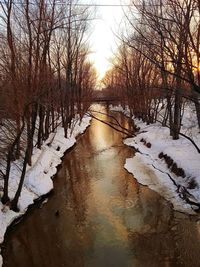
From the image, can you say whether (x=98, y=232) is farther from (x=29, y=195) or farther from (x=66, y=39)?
(x=66, y=39)

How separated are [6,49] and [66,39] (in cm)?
1273

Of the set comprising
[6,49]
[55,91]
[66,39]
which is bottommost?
[55,91]

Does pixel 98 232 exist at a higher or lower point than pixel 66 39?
lower

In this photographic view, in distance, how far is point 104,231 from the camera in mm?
11523

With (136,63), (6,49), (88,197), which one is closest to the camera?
(88,197)

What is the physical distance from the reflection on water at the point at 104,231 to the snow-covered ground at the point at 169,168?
664 millimetres

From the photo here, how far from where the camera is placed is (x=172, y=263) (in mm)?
9562

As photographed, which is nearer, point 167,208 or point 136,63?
point 167,208

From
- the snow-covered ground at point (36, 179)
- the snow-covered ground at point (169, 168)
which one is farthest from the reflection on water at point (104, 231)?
the snow-covered ground at point (169, 168)

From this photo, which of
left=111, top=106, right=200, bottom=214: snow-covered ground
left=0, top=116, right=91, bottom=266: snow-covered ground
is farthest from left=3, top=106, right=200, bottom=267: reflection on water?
left=111, top=106, right=200, bottom=214: snow-covered ground

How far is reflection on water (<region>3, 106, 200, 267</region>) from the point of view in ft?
32.7

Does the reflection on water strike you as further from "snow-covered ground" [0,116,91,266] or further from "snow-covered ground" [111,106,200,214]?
"snow-covered ground" [111,106,200,214]

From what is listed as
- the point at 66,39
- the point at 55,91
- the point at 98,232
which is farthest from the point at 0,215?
the point at 66,39

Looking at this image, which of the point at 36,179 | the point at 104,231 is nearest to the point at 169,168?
the point at 36,179
